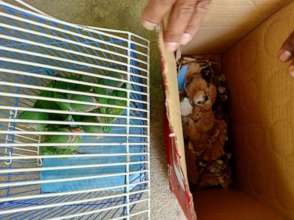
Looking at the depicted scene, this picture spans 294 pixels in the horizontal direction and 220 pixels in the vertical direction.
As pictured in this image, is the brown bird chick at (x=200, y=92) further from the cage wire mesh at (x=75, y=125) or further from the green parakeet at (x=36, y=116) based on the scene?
the green parakeet at (x=36, y=116)

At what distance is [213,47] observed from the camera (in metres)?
1.07

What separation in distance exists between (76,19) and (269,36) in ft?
2.05

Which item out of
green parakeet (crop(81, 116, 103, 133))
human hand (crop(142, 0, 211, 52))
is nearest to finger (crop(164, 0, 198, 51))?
human hand (crop(142, 0, 211, 52))

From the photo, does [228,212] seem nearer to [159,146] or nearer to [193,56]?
[159,146]

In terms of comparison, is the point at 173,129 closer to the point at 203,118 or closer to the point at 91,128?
the point at 91,128

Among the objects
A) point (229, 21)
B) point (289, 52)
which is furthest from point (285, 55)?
point (229, 21)

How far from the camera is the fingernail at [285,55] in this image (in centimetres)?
70

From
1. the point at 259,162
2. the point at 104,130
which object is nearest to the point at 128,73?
the point at 104,130

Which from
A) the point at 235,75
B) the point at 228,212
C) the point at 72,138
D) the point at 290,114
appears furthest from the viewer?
the point at 235,75

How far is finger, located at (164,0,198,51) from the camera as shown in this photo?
467 mm

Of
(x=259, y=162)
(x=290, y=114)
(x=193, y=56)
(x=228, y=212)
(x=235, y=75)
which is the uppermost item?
(x=193, y=56)

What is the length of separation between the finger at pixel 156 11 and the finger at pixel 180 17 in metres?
0.01

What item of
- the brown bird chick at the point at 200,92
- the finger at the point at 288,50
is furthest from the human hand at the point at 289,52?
the brown bird chick at the point at 200,92

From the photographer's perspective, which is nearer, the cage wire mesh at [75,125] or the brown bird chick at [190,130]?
the cage wire mesh at [75,125]
